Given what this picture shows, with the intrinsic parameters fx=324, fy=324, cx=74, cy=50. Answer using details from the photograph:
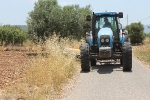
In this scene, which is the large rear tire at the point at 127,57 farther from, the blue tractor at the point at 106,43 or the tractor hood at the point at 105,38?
the tractor hood at the point at 105,38

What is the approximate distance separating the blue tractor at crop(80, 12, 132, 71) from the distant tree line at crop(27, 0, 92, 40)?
10.9 m

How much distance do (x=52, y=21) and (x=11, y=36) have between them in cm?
1136

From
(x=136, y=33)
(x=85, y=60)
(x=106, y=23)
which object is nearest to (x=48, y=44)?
(x=85, y=60)

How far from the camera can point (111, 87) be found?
10352mm

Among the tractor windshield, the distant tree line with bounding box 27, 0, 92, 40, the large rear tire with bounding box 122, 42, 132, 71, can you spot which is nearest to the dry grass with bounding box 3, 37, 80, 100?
the large rear tire with bounding box 122, 42, 132, 71

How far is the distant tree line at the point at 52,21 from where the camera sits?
92.7 ft

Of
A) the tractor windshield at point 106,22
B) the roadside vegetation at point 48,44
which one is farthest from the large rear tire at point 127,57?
the roadside vegetation at point 48,44

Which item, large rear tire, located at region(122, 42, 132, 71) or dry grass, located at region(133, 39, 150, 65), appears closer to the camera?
large rear tire, located at region(122, 42, 132, 71)

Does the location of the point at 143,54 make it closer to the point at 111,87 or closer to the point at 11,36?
the point at 111,87

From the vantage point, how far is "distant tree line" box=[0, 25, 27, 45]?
3797 cm

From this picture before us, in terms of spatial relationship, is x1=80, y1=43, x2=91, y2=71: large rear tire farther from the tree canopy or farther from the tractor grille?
the tree canopy

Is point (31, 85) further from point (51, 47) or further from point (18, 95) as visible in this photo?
point (51, 47)

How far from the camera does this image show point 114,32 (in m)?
16.4

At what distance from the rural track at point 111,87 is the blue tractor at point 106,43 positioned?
1.15 m
